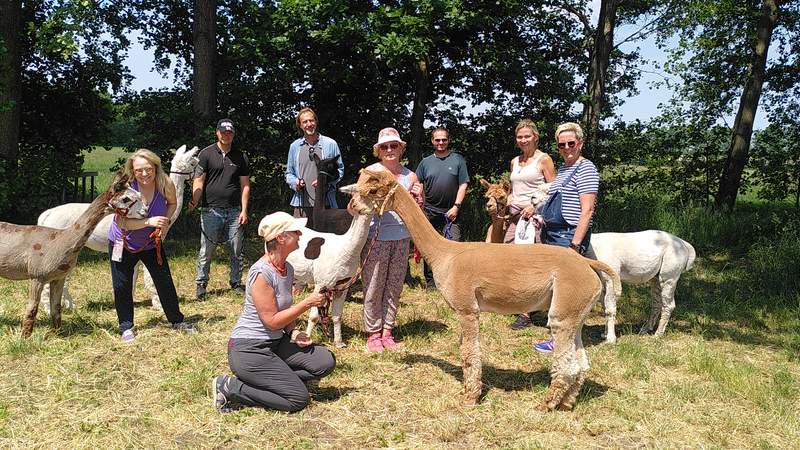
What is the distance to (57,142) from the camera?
41.3 feet

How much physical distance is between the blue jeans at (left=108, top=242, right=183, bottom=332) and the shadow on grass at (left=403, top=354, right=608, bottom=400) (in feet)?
8.34

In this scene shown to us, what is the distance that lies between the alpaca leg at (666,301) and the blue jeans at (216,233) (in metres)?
5.17

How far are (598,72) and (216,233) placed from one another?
27.8 ft

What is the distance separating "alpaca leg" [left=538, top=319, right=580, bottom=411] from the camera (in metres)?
4.20

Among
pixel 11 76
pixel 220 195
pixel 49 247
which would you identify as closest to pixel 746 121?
pixel 220 195

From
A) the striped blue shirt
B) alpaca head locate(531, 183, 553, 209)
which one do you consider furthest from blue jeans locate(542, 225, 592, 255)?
alpaca head locate(531, 183, 553, 209)

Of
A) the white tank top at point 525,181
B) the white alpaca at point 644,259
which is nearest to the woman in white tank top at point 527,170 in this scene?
the white tank top at point 525,181

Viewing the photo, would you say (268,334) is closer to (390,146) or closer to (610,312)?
(390,146)

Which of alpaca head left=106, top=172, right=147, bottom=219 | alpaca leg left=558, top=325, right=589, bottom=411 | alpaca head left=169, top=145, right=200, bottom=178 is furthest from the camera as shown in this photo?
alpaca head left=169, top=145, right=200, bottom=178

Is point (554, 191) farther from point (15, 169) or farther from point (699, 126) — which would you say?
point (699, 126)

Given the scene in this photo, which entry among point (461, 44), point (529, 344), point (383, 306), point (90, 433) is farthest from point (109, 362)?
point (461, 44)

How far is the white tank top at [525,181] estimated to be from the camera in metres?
5.83

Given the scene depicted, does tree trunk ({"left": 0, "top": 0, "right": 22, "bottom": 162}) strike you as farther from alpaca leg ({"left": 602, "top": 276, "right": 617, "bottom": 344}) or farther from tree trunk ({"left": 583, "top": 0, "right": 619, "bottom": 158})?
tree trunk ({"left": 583, "top": 0, "right": 619, "bottom": 158})

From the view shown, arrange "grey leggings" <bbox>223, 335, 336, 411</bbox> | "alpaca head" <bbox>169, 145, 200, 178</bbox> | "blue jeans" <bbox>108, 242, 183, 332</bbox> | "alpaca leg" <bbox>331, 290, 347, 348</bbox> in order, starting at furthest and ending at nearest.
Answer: "alpaca head" <bbox>169, 145, 200, 178</bbox>, "alpaca leg" <bbox>331, 290, 347, 348</bbox>, "blue jeans" <bbox>108, 242, 183, 332</bbox>, "grey leggings" <bbox>223, 335, 336, 411</bbox>
